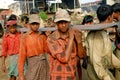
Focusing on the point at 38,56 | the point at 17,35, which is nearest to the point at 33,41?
the point at 38,56

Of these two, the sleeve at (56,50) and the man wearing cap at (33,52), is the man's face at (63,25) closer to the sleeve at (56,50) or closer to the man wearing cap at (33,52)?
the sleeve at (56,50)

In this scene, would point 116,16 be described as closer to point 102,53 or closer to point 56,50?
point 102,53

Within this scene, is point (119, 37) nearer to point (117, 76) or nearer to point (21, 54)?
point (117, 76)

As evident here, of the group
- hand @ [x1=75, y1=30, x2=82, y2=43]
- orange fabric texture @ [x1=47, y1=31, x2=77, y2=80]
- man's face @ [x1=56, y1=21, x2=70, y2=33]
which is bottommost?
orange fabric texture @ [x1=47, y1=31, x2=77, y2=80]

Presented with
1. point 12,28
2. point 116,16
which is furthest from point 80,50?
point 12,28

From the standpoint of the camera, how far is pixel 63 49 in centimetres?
378

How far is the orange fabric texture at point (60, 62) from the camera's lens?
3.76 meters

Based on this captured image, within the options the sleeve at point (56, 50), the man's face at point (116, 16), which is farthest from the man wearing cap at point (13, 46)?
the sleeve at point (56, 50)

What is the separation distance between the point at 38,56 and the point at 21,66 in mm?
281

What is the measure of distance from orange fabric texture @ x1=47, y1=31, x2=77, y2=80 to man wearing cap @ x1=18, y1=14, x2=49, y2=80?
952 mm

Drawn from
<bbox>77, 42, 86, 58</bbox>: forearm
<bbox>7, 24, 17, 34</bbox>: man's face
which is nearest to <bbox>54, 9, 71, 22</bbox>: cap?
<bbox>77, 42, 86, 58</bbox>: forearm

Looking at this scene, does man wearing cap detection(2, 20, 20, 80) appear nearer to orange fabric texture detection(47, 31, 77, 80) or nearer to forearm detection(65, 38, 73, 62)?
orange fabric texture detection(47, 31, 77, 80)

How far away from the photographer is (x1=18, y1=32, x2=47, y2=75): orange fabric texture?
4.74m

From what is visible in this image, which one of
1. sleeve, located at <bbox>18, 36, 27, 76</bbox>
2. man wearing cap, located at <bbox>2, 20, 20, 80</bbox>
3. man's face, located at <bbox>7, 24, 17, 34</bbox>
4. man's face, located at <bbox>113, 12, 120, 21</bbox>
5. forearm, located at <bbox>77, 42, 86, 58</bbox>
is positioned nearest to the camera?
forearm, located at <bbox>77, 42, 86, 58</bbox>
